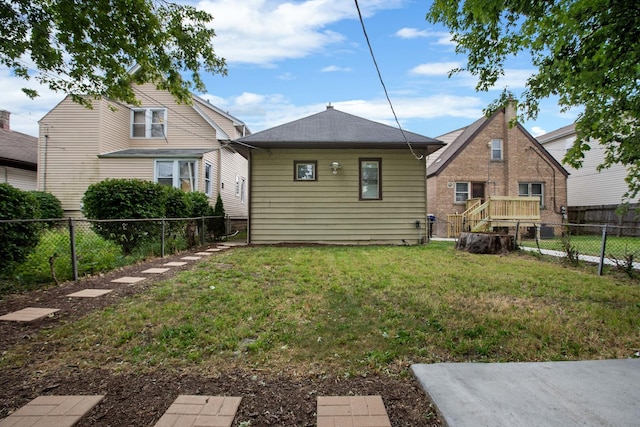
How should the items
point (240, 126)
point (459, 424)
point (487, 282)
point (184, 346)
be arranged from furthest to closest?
point (240, 126), point (487, 282), point (184, 346), point (459, 424)

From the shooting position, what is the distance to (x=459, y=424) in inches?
70.3

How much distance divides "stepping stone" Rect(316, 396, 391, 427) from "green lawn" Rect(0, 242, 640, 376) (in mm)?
351

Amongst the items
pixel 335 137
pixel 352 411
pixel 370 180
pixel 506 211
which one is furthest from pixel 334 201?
pixel 352 411

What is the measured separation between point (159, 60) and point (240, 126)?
524 inches

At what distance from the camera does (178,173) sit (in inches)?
534

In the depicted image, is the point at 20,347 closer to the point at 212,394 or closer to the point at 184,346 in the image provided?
the point at 184,346

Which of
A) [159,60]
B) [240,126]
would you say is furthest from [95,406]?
[240,126]

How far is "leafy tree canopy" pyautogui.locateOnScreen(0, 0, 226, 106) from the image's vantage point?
4.80 metres

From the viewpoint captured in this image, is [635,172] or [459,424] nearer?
[459,424]

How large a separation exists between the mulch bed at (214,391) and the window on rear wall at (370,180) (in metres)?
8.36

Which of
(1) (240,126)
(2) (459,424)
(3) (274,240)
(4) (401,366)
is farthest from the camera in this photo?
(1) (240,126)

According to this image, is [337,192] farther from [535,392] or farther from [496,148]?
[496,148]

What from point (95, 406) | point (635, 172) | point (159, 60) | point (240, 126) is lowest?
point (95, 406)

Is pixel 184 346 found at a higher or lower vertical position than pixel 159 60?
lower
